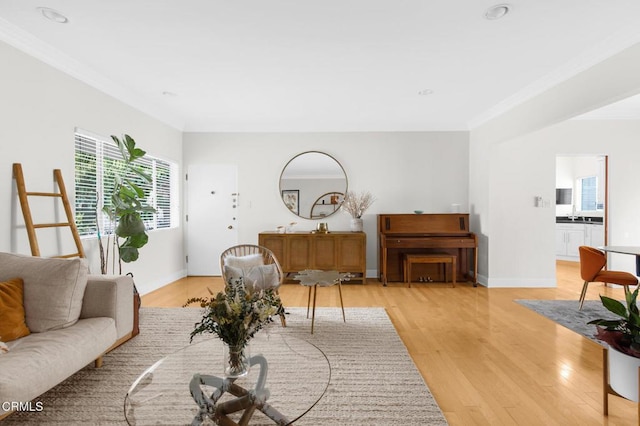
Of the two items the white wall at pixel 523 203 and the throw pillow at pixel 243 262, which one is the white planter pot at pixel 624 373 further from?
the white wall at pixel 523 203

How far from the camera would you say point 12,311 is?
6.51ft

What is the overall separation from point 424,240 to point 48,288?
4.36 metres

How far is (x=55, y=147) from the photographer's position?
3.04 meters

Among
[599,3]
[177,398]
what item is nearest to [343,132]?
[599,3]

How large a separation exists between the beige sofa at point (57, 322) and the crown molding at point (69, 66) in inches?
68.1

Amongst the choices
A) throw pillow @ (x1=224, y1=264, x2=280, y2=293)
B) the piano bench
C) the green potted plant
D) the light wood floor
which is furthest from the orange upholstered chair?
throw pillow @ (x1=224, y1=264, x2=280, y2=293)

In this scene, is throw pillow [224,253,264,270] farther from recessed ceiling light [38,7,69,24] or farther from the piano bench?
Result: recessed ceiling light [38,7,69,24]

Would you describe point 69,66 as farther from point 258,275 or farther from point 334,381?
point 334,381

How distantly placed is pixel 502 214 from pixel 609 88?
7.99ft

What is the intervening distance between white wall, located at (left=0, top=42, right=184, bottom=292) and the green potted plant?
408 centimetres

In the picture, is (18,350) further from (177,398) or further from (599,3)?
(599,3)

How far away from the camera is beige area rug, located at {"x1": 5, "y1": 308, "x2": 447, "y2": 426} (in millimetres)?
1855

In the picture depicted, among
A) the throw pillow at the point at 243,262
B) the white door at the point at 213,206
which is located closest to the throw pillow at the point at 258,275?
the throw pillow at the point at 243,262

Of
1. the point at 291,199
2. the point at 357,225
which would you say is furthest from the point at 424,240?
the point at 291,199
